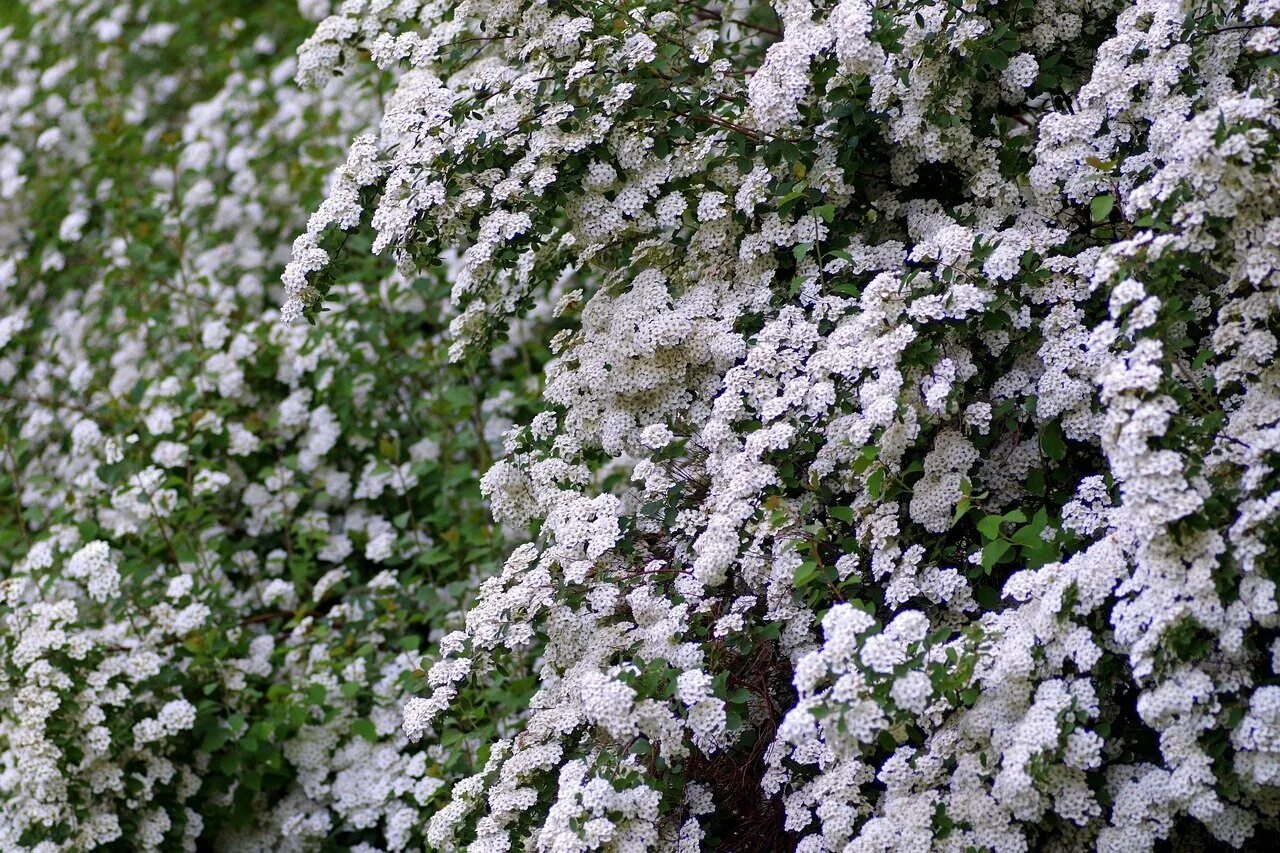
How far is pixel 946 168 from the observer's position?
3.18 metres

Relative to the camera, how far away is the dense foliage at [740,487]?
2326 mm

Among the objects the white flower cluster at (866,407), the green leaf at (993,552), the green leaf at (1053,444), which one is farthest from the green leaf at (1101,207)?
the green leaf at (993,552)

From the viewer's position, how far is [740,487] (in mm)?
2703

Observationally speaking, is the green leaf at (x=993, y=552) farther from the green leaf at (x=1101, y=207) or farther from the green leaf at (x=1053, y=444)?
the green leaf at (x=1101, y=207)

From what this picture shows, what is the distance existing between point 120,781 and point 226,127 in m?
3.29

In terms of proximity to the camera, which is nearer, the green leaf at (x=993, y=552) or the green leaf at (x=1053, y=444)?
the green leaf at (x=993, y=552)

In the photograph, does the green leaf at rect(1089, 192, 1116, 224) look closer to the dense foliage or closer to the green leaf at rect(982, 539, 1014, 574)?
the dense foliage

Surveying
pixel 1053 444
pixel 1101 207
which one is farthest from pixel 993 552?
pixel 1101 207

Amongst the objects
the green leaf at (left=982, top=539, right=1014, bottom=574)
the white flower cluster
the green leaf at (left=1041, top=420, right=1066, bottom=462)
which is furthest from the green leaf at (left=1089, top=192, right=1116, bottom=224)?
the green leaf at (left=982, top=539, right=1014, bottom=574)

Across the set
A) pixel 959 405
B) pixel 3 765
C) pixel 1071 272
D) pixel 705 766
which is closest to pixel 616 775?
pixel 705 766

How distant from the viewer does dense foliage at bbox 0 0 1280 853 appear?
233 cm

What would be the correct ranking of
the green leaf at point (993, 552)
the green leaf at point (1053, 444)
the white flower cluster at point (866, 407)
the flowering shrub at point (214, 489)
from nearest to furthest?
the white flower cluster at point (866, 407)
the green leaf at point (993, 552)
the green leaf at point (1053, 444)
the flowering shrub at point (214, 489)

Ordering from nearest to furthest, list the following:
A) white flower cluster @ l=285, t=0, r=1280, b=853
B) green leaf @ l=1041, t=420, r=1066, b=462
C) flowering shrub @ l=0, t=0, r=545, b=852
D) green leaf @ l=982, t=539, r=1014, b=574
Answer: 1. white flower cluster @ l=285, t=0, r=1280, b=853
2. green leaf @ l=982, t=539, r=1014, b=574
3. green leaf @ l=1041, t=420, r=1066, b=462
4. flowering shrub @ l=0, t=0, r=545, b=852

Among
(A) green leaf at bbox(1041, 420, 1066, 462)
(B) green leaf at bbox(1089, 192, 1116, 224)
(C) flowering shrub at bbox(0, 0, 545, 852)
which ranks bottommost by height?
Result: (C) flowering shrub at bbox(0, 0, 545, 852)
